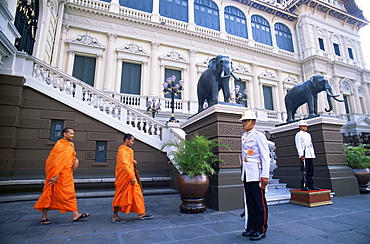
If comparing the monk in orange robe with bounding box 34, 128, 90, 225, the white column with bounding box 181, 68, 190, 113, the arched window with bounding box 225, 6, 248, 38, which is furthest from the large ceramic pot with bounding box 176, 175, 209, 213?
the arched window with bounding box 225, 6, 248, 38

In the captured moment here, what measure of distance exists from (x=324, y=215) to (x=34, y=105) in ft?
30.1

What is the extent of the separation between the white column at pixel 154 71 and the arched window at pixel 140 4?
11.6 feet

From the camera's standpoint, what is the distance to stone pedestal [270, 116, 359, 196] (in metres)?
6.97

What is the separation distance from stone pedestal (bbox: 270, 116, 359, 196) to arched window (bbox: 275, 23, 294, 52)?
18.9 meters

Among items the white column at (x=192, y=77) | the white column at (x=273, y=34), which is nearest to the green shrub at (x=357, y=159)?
the white column at (x=192, y=77)

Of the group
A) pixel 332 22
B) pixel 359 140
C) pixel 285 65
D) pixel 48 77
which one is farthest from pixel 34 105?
pixel 332 22

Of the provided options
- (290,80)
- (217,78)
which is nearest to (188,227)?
(217,78)

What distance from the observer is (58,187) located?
165 inches

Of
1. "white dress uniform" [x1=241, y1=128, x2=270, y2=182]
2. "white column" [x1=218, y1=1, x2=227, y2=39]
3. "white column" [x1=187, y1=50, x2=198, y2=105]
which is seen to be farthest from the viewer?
"white column" [x1=218, y1=1, x2=227, y2=39]

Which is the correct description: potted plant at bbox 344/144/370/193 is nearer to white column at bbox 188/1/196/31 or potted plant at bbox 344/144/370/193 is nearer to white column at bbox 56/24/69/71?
white column at bbox 188/1/196/31

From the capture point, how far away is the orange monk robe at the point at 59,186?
4.10 metres

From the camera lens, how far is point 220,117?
18.5 ft

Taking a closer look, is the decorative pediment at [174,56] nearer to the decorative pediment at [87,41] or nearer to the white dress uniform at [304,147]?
the decorative pediment at [87,41]

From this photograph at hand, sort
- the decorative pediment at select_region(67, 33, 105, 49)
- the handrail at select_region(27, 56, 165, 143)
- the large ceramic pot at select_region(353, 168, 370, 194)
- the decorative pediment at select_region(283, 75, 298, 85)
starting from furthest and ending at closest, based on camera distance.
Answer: the decorative pediment at select_region(283, 75, 298, 85), the decorative pediment at select_region(67, 33, 105, 49), the handrail at select_region(27, 56, 165, 143), the large ceramic pot at select_region(353, 168, 370, 194)
